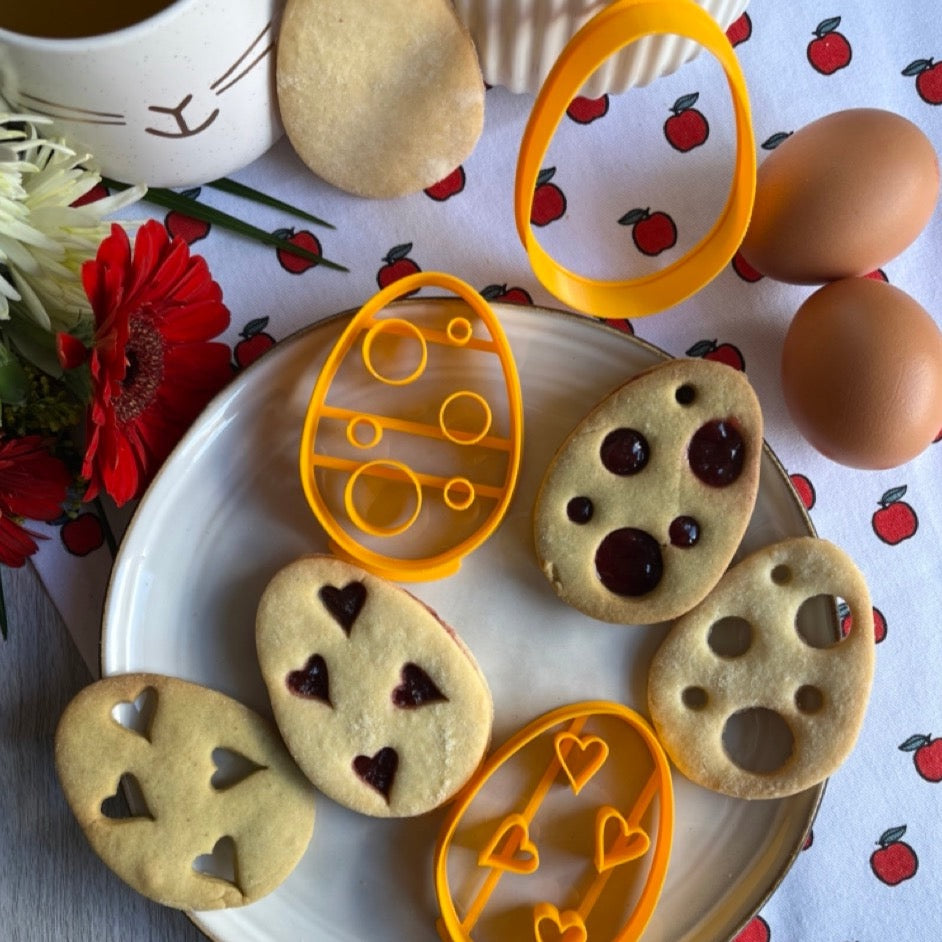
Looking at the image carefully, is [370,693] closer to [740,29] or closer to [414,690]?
[414,690]

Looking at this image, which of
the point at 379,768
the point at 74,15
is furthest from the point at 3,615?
the point at 74,15

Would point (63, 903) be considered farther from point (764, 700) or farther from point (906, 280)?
point (906, 280)

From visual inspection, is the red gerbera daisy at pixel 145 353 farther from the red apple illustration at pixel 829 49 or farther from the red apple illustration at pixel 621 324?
the red apple illustration at pixel 829 49

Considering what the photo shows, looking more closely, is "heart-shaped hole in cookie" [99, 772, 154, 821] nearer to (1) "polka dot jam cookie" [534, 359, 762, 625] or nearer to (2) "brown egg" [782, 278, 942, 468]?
(1) "polka dot jam cookie" [534, 359, 762, 625]

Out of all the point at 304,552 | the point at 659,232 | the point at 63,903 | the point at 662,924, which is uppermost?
the point at 659,232

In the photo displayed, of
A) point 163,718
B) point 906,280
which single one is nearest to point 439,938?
point 163,718

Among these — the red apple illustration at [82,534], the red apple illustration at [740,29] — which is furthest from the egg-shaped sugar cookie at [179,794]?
the red apple illustration at [740,29]

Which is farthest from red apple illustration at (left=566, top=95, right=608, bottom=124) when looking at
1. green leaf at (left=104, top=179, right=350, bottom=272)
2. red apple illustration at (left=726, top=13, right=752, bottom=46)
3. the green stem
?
the green stem
